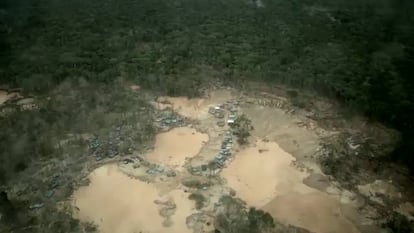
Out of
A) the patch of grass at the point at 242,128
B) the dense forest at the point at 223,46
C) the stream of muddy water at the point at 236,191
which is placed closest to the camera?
the stream of muddy water at the point at 236,191

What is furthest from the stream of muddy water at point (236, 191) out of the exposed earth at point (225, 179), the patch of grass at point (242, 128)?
the patch of grass at point (242, 128)

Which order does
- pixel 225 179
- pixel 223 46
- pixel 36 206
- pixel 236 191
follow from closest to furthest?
1. pixel 36 206
2. pixel 236 191
3. pixel 225 179
4. pixel 223 46

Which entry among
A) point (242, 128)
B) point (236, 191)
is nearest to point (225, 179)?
point (236, 191)

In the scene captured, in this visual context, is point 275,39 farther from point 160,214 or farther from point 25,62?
point 160,214

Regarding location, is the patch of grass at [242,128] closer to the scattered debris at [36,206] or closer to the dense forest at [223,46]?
the dense forest at [223,46]

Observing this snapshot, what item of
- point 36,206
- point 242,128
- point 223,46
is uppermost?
point 223,46

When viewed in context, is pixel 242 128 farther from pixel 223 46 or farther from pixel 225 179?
pixel 223 46
